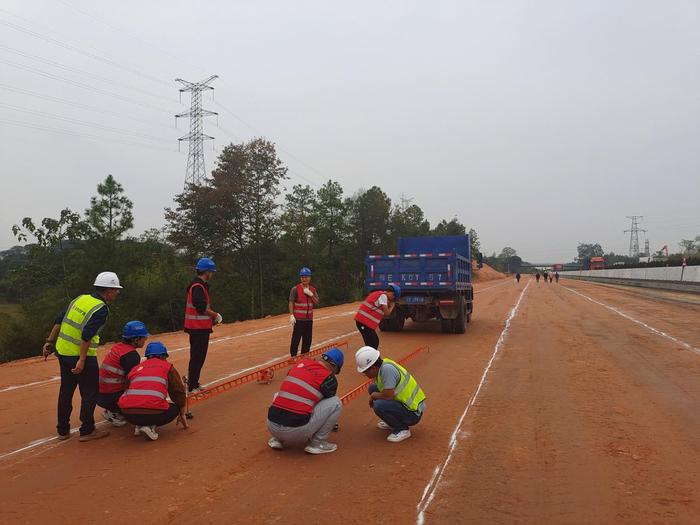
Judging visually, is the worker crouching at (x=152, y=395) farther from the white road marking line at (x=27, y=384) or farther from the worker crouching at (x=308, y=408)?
the white road marking line at (x=27, y=384)

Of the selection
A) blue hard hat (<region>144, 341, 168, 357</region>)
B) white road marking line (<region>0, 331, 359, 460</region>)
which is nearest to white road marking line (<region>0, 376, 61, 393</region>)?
white road marking line (<region>0, 331, 359, 460</region>)

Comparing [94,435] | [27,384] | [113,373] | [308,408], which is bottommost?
[27,384]

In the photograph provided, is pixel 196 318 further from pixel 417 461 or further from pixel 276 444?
pixel 417 461

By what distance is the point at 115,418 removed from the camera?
554 centimetres

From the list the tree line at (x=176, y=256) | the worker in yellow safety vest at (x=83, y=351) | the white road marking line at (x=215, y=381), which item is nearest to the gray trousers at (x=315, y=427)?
the worker in yellow safety vest at (x=83, y=351)

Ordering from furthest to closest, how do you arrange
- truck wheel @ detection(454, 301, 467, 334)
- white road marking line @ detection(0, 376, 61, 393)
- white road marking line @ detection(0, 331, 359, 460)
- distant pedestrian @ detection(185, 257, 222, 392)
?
truck wheel @ detection(454, 301, 467, 334)
white road marking line @ detection(0, 376, 61, 393)
distant pedestrian @ detection(185, 257, 222, 392)
white road marking line @ detection(0, 331, 359, 460)

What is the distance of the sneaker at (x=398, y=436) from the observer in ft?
16.3

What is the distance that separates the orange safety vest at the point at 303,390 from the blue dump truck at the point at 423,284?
8251mm

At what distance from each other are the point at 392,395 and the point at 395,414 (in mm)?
214

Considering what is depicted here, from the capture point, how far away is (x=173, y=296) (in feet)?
109

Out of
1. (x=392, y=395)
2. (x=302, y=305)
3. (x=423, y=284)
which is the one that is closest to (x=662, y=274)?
(x=423, y=284)

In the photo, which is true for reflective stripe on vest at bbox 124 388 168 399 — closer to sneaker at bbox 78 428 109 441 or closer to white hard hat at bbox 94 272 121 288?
sneaker at bbox 78 428 109 441

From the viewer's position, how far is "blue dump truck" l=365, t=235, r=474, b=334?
1262cm

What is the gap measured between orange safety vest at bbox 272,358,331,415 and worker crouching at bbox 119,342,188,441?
124 centimetres
